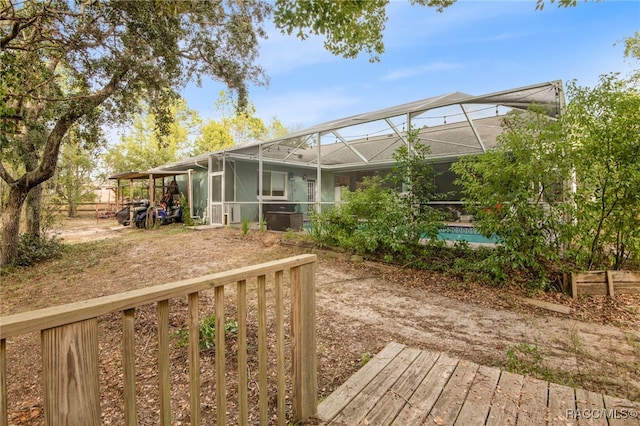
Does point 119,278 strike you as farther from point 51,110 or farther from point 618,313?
point 618,313

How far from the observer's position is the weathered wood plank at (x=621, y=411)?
1.73 m

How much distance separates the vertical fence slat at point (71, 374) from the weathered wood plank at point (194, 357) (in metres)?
0.33

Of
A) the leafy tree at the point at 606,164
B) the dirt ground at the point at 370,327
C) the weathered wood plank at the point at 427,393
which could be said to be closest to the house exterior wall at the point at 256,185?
the dirt ground at the point at 370,327

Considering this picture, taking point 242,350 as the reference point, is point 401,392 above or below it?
below

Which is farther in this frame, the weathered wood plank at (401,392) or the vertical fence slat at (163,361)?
the weathered wood plank at (401,392)

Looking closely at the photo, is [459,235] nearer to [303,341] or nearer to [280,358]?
[303,341]

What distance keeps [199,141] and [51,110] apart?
778 inches

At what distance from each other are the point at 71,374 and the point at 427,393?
1.92m

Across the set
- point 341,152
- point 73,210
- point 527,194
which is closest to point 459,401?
point 527,194

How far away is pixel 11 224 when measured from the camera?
251 inches

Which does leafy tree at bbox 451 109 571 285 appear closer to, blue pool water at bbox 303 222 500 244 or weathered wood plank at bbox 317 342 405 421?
blue pool water at bbox 303 222 500 244

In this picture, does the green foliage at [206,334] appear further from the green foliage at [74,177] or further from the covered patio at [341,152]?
the green foliage at [74,177]

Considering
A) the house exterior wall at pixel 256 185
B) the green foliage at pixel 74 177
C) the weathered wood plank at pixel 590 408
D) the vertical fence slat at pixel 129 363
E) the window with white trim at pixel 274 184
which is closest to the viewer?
the vertical fence slat at pixel 129 363

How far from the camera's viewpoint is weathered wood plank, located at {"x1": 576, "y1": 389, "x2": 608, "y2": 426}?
1725 mm
